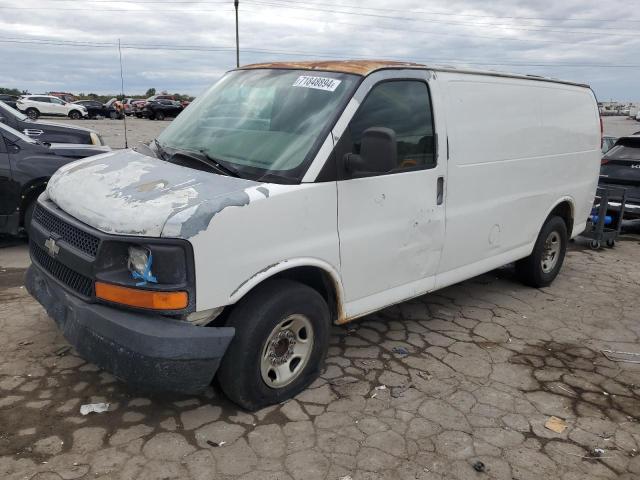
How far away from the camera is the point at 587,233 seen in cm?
780

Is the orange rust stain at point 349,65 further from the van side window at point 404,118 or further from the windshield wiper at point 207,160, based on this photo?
the windshield wiper at point 207,160

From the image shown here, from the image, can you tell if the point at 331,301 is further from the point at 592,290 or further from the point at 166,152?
the point at 592,290

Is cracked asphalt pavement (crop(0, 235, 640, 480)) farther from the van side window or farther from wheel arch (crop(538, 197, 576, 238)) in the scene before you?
the van side window

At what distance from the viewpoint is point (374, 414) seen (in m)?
3.41

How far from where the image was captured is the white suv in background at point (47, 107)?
37750mm

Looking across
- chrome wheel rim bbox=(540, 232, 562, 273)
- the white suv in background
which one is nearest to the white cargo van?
chrome wheel rim bbox=(540, 232, 562, 273)

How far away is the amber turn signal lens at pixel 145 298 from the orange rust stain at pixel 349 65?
1888 millimetres

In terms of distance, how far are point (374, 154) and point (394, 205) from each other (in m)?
0.56

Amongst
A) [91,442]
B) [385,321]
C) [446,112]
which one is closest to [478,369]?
[385,321]

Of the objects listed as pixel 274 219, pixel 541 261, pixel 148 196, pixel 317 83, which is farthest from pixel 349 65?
pixel 541 261

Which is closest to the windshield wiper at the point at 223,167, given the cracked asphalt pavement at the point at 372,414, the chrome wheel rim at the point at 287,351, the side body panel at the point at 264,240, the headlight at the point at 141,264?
the side body panel at the point at 264,240

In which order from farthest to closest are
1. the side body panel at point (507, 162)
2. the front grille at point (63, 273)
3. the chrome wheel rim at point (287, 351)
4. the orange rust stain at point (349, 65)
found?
1. the side body panel at point (507, 162)
2. the orange rust stain at point (349, 65)
3. the chrome wheel rim at point (287, 351)
4. the front grille at point (63, 273)

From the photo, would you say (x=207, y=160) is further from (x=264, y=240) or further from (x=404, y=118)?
(x=404, y=118)

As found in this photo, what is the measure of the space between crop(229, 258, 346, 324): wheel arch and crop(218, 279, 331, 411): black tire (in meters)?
0.09
